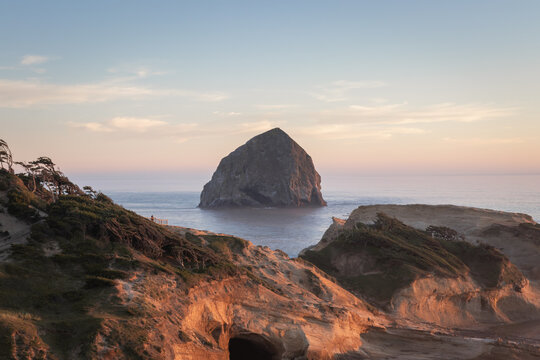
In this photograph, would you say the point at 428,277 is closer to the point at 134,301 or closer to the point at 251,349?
the point at 251,349

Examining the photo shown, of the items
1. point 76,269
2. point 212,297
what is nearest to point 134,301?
point 76,269

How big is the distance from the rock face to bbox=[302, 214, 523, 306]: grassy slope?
3329 inches

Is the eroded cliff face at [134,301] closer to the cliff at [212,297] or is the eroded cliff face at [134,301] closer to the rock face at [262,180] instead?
the cliff at [212,297]

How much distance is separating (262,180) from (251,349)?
104 meters

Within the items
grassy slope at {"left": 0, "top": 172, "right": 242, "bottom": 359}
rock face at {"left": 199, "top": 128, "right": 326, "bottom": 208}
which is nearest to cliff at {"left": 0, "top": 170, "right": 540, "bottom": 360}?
grassy slope at {"left": 0, "top": 172, "right": 242, "bottom": 359}

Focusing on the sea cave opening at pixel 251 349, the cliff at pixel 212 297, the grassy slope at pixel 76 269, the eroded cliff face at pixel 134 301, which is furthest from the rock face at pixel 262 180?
the sea cave opening at pixel 251 349

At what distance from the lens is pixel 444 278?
31266 millimetres

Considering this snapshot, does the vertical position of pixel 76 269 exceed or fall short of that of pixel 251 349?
it exceeds it

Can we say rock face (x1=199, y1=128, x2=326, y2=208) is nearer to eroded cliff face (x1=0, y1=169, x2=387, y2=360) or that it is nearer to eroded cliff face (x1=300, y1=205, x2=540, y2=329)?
eroded cliff face (x1=300, y1=205, x2=540, y2=329)

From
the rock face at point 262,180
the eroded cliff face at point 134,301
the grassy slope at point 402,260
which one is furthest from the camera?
the rock face at point 262,180

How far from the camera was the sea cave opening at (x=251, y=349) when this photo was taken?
60.7 ft

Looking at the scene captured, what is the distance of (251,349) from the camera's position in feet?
65.6

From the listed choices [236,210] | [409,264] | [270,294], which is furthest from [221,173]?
[270,294]

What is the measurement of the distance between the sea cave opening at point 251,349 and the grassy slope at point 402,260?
12313 millimetres
